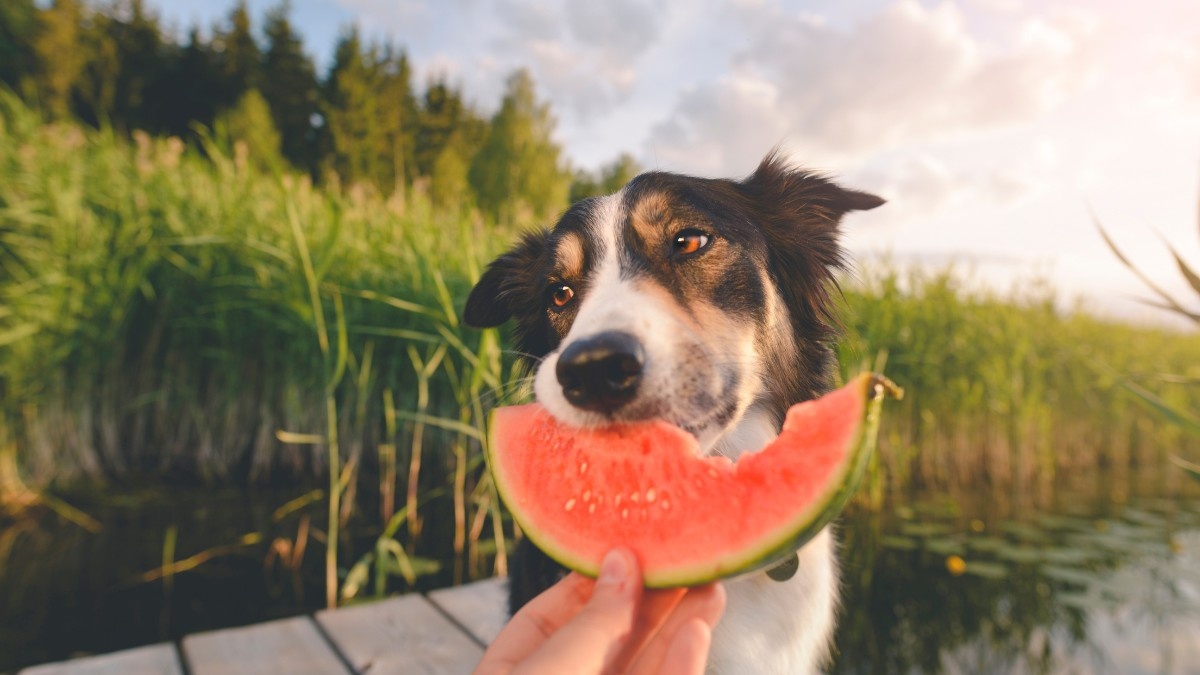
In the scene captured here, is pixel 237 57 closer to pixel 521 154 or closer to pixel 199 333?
pixel 521 154

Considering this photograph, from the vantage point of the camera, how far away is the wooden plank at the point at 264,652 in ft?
7.57

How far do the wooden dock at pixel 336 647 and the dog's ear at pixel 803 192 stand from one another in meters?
1.98

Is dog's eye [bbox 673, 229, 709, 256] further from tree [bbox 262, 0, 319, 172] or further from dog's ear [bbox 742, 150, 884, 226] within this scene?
tree [bbox 262, 0, 319, 172]

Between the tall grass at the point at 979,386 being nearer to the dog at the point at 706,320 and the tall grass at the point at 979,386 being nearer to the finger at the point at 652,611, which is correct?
the dog at the point at 706,320

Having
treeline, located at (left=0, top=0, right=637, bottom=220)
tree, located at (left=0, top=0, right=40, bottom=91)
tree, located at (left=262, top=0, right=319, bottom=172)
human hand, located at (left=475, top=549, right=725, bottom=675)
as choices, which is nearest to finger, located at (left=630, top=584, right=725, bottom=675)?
human hand, located at (left=475, top=549, right=725, bottom=675)

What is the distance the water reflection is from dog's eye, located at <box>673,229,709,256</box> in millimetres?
2754

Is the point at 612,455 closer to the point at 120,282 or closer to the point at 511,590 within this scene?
the point at 511,590

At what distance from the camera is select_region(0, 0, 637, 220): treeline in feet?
98.4

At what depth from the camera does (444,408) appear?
17.7ft

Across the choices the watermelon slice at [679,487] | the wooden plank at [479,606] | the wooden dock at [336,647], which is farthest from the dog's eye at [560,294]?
the wooden dock at [336,647]

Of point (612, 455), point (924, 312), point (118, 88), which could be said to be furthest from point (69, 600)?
point (118, 88)

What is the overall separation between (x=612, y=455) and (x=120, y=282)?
5.36m

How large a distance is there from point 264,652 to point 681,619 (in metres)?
2.04

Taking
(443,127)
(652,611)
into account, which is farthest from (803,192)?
(443,127)
